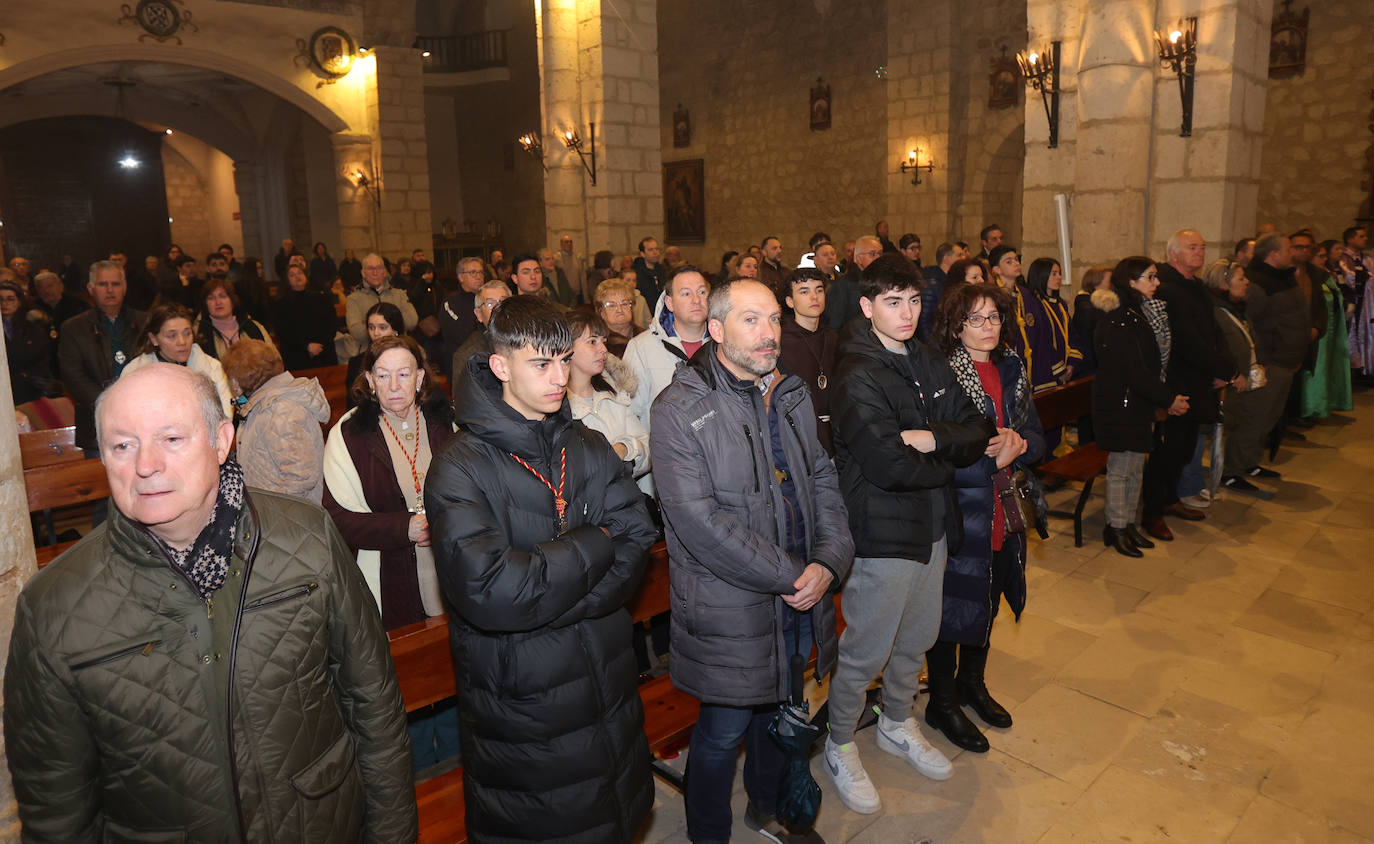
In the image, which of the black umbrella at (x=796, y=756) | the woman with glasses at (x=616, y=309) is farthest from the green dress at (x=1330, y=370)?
the black umbrella at (x=796, y=756)

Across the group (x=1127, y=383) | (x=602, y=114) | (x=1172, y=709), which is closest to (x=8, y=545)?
(x=1172, y=709)

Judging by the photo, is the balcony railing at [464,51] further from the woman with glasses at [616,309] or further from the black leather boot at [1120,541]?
the black leather boot at [1120,541]

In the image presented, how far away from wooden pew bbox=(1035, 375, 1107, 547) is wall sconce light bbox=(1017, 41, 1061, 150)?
10.9 feet

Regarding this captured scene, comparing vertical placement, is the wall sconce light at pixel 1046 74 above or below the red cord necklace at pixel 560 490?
above

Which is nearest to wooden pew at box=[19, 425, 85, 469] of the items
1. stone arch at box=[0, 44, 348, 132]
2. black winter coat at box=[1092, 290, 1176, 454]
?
black winter coat at box=[1092, 290, 1176, 454]

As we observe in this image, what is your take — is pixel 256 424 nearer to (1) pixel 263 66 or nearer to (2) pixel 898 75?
(1) pixel 263 66

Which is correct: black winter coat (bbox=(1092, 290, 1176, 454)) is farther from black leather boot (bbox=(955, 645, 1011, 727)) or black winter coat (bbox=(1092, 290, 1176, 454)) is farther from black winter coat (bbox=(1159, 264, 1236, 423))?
black leather boot (bbox=(955, 645, 1011, 727))

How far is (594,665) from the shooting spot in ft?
6.62

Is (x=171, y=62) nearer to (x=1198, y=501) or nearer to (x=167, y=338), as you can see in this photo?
(x=167, y=338)

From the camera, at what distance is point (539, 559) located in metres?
1.88

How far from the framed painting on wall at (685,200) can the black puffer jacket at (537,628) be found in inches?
675

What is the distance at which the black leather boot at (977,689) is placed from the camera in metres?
3.29

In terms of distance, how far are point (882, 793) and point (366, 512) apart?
6.24ft

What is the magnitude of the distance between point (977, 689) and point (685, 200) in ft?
54.7
